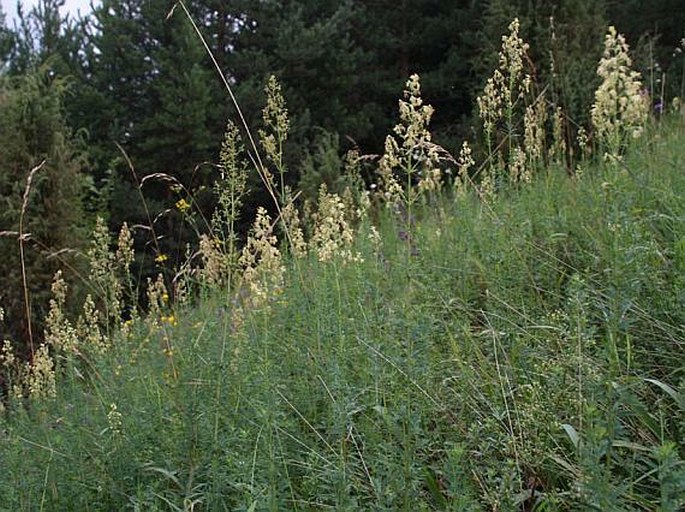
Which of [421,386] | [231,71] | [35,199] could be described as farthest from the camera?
[231,71]

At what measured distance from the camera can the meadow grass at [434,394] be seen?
164cm

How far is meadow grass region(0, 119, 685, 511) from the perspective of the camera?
1.64 meters

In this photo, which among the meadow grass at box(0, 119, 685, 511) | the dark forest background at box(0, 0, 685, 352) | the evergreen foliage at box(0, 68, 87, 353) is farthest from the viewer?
the dark forest background at box(0, 0, 685, 352)

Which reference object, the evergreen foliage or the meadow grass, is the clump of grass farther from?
the evergreen foliage

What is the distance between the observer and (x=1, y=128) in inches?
302

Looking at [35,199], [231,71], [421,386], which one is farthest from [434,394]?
[231,71]

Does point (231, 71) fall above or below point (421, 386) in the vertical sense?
above

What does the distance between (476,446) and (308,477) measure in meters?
0.47

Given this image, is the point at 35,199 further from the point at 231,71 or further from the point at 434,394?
the point at 231,71

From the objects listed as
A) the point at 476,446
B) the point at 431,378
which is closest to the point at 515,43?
the point at 431,378

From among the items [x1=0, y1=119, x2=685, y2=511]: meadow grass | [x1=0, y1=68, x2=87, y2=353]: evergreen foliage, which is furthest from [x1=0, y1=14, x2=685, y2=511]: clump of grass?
[x1=0, y1=68, x2=87, y2=353]: evergreen foliage

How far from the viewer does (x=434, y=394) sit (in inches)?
78.4

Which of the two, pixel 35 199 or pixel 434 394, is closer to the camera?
pixel 434 394

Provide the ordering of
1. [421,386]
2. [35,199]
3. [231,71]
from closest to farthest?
[421,386] < [35,199] < [231,71]
